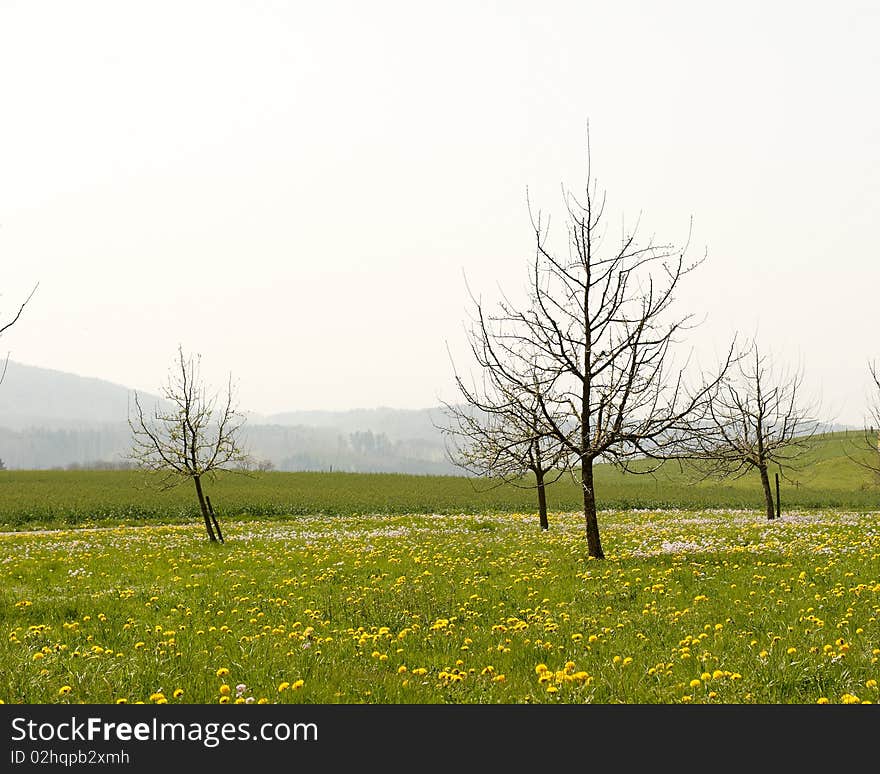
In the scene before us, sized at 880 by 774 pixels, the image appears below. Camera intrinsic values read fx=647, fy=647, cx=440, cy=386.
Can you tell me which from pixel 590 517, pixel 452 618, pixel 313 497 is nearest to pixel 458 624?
pixel 452 618

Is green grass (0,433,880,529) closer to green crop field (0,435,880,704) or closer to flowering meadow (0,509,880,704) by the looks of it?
green crop field (0,435,880,704)

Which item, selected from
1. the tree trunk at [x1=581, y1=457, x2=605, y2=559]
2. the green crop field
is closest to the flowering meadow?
the green crop field

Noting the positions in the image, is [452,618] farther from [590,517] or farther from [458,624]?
[590,517]

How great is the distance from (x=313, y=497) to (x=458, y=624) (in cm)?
3732

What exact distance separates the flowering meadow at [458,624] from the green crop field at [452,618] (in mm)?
40

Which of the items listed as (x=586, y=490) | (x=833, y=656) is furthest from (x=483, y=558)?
(x=833, y=656)

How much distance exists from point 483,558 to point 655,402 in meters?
5.98

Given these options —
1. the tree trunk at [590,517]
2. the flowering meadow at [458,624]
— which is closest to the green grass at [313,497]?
the tree trunk at [590,517]

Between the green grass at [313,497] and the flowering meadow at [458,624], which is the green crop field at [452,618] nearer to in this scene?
the flowering meadow at [458,624]

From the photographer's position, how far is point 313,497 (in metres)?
46.1

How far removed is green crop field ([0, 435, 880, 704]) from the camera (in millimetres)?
7062

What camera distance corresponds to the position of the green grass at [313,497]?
3897cm
